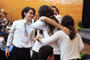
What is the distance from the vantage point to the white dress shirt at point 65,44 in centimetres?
118

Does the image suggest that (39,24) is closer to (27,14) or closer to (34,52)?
(34,52)

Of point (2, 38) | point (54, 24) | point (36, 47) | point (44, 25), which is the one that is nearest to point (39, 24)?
point (44, 25)

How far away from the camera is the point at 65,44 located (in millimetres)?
1229

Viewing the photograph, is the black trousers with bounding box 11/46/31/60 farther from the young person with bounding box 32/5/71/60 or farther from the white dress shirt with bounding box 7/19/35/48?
the young person with bounding box 32/5/71/60

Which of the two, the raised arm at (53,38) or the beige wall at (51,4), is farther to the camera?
the beige wall at (51,4)

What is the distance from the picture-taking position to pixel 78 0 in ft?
24.7

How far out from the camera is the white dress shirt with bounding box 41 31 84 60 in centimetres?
118

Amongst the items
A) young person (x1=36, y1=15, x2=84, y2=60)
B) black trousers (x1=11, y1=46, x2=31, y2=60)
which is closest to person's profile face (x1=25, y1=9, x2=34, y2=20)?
black trousers (x1=11, y1=46, x2=31, y2=60)

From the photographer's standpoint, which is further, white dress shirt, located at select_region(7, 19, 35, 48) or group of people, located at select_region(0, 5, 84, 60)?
white dress shirt, located at select_region(7, 19, 35, 48)

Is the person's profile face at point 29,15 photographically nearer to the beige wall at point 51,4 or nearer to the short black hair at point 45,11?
the short black hair at point 45,11

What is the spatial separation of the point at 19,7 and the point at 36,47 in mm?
7825

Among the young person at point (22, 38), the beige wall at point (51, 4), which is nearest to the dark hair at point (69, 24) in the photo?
the young person at point (22, 38)

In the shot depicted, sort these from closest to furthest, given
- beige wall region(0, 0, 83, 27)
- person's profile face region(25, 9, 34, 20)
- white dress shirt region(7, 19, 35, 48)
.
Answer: white dress shirt region(7, 19, 35, 48), person's profile face region(25, 9, 34, 20), beige wall region(0, 0, 83, 27)

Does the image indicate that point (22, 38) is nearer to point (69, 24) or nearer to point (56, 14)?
point (56, 14)
